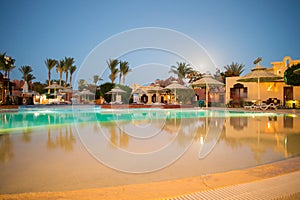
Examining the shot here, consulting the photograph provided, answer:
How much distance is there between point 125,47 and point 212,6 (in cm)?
3055

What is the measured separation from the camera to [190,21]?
36250 mm

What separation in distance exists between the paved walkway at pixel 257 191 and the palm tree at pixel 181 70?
3051 cm

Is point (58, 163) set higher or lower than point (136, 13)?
lower

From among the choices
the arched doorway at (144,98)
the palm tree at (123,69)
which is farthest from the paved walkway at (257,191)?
the palm tree at (123,69)

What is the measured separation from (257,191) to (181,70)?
3088 cm

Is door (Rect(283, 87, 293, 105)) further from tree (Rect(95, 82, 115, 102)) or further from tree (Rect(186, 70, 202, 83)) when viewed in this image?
tree (Rect(95, 82, 115, 102))

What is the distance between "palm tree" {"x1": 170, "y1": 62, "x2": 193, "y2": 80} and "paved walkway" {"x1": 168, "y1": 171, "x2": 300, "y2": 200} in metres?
30.5

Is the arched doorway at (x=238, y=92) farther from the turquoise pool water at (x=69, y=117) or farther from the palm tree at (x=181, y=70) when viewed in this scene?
the palm tree at (x=181, y=70)

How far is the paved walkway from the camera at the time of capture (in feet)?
6.41

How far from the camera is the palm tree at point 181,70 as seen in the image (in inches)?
1277

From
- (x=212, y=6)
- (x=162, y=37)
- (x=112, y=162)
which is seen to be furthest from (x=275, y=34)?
(x=112, y=162)

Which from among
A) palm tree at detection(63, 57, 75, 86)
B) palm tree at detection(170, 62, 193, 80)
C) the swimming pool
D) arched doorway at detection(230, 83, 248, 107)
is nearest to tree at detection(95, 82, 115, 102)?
palm tree at detection(170, 62, 193, 80)

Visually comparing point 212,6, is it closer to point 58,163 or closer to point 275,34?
point 275,34

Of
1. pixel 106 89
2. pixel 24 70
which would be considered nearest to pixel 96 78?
pixel 24 70
